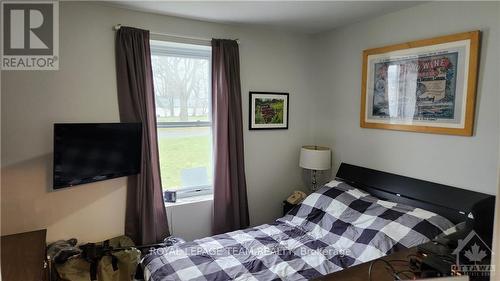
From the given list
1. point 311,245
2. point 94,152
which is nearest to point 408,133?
point 311,245

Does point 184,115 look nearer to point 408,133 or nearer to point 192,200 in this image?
point 192,200

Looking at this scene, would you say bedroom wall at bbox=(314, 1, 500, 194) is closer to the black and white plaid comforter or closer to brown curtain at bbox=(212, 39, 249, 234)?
the black and white plaid comforter

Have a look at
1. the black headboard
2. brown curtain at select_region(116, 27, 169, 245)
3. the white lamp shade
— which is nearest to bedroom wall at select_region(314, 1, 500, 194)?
the black headboard

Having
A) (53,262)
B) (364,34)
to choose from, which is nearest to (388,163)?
(364,34)

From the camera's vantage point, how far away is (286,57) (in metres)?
3.69

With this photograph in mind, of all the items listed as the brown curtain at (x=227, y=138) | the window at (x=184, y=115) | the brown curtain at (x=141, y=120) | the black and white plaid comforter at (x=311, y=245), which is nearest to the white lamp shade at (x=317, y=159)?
the black and white plaid comforter at (x=311, y=245)

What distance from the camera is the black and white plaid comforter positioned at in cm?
220

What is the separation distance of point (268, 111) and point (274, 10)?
1162mm

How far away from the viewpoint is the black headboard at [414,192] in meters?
2.39

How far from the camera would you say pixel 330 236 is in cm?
267

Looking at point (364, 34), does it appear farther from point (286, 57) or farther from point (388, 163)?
point (388, 163)

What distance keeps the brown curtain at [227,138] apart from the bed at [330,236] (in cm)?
55

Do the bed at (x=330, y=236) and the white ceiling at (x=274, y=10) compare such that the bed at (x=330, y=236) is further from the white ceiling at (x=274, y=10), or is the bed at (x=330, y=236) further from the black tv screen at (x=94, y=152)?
the white ceiling at (x=274, y=10)

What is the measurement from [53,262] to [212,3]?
242cm
